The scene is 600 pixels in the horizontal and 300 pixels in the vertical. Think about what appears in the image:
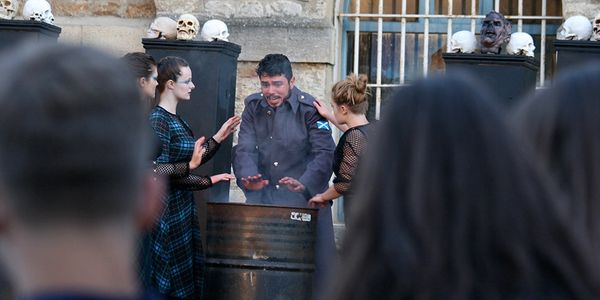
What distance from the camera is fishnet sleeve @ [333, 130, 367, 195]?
6.49m

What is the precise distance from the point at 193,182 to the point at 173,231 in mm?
267

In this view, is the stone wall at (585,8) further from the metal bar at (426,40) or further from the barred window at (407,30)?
the metal bar at (426,40)

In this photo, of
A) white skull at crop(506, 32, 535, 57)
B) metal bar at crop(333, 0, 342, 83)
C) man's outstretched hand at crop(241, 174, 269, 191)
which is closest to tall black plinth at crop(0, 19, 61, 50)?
man's outstretched hand at crop(241, 174, 269, 191)

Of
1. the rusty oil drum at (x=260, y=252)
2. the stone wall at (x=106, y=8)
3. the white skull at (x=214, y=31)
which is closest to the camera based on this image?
the rusty oil drum at (x=260, y=252)

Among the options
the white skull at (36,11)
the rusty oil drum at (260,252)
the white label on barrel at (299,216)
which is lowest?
the rusty oil drum at (260,252)

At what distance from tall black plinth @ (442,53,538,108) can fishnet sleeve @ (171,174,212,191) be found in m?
1.40

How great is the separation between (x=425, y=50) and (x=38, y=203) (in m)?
7.36

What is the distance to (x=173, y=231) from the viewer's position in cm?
670

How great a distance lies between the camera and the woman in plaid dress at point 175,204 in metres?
6.61

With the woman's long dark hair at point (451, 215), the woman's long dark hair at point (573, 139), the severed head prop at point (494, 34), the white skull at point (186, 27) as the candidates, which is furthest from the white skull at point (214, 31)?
the woman's long dark hair at point (451, 215)

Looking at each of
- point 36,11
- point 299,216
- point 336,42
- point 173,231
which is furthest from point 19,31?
point 336,42

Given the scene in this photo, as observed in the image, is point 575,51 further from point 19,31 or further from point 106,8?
point 106,8

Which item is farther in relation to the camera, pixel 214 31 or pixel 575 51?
pixel 214 31

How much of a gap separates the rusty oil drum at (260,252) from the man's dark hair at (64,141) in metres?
5.21
